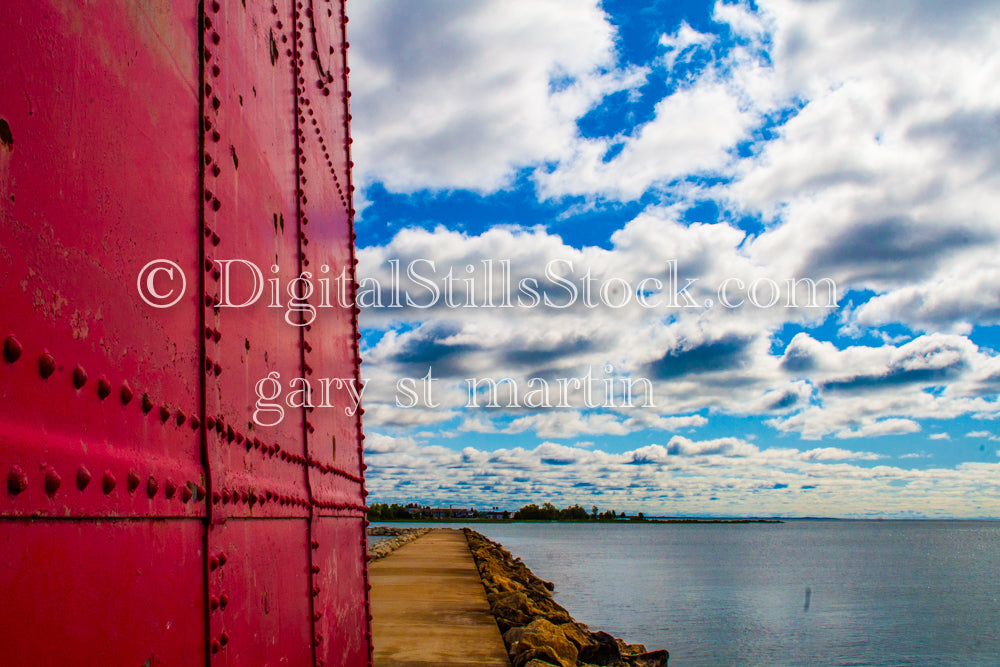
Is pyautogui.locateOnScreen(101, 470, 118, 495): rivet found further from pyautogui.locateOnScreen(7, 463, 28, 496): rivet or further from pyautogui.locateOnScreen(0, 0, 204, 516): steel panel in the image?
pyautogui.locateOnScreen(7, 463, 28, 496): rivet

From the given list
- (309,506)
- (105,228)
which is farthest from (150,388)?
(309,506)

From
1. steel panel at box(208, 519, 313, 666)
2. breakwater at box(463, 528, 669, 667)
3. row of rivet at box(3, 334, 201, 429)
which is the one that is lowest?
breakwater at box(463, 528, 669, 667)

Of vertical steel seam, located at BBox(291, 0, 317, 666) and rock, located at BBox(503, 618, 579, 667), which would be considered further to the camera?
rock, located at BBox(503, 618, 579, 667)

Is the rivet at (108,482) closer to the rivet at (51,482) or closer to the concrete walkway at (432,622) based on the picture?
the rivet at (51,482)

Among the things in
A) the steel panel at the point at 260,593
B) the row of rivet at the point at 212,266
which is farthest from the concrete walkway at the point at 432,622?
the row of rivet at the point at 212,266

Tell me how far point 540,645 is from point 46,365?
7635mm

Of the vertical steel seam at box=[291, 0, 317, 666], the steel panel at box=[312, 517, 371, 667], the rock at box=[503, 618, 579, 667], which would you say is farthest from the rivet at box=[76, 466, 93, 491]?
the rock at box=[503, 618, 579, 667]

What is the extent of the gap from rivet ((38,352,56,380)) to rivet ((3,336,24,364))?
65mm

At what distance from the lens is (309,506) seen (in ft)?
11.3

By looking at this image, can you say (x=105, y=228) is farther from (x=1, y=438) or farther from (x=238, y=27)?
(x=238, y=27)

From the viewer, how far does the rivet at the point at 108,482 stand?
151 centimetres

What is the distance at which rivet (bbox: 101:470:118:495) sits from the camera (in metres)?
1.51

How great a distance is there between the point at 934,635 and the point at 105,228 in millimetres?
26527

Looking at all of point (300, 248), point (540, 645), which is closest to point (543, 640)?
point (540, 645)
